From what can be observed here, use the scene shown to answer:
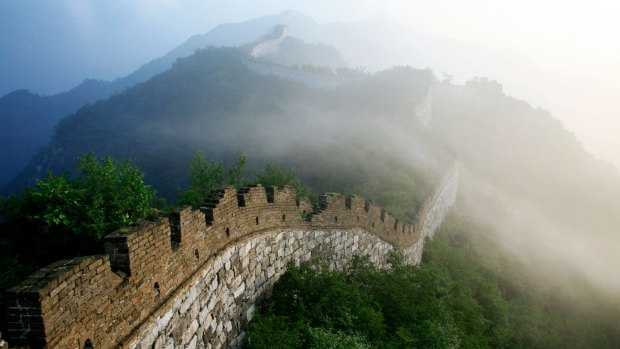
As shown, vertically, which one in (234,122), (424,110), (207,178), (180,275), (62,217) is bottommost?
(234,122)

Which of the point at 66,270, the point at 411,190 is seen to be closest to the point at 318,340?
the point at 66,270

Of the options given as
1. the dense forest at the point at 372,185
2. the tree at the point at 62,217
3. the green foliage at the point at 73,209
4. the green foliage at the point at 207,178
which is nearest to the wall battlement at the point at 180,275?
the dense forest at the point at 372,185

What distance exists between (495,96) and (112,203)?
69.1 metres

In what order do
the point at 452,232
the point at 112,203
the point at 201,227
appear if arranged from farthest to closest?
the point at 452,232 → the point at 112,203 → the point at 201,227

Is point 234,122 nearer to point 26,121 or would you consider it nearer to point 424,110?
point 424,110

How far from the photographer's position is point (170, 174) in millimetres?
44906

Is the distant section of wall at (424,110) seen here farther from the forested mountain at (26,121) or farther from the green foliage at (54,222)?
the forested mountain at (26,121)

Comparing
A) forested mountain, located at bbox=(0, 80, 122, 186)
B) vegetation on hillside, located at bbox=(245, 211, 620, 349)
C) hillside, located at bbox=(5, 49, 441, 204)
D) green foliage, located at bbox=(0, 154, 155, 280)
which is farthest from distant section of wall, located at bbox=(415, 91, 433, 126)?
forested mountain, located at bbox=(0, 80, 122, 186)

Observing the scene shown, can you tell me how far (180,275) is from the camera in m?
5.84

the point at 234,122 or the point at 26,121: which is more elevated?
the point at 234,122

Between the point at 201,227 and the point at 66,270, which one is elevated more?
the point at 66,270

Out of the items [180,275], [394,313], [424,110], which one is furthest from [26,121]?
[180,275]

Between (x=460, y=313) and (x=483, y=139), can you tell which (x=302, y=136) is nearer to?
(x=483, y=139)

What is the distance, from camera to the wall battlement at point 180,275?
146 inches
